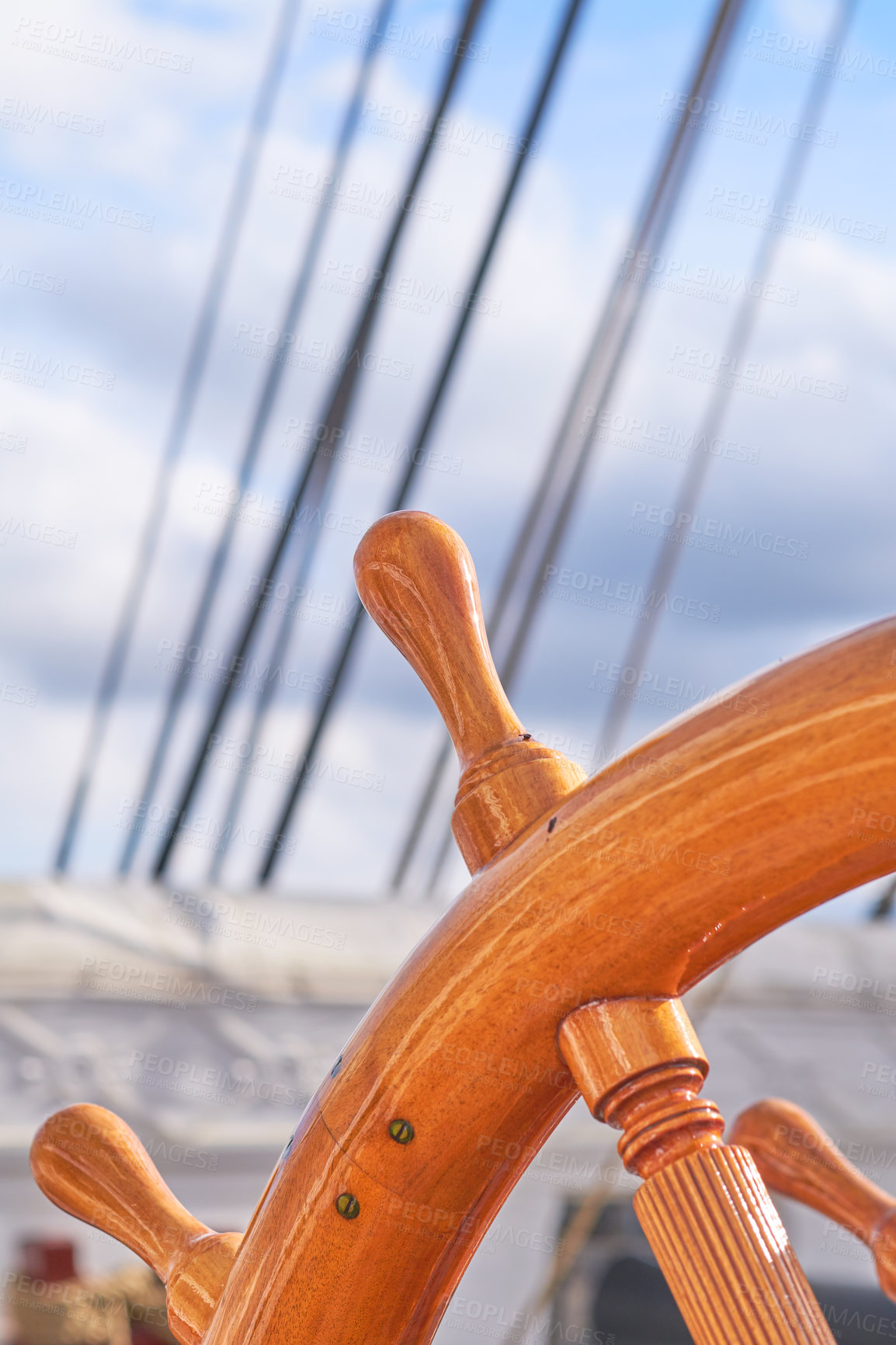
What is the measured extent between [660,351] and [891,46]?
148 centimetres

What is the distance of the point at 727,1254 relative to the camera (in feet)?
0.88

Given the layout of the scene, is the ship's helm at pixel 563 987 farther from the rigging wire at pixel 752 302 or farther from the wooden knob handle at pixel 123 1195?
the rigging wire at pixel 752 302

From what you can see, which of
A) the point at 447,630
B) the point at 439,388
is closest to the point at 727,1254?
the point at 447,630

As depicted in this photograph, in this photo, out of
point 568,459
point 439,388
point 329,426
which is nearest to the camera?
point 329,426

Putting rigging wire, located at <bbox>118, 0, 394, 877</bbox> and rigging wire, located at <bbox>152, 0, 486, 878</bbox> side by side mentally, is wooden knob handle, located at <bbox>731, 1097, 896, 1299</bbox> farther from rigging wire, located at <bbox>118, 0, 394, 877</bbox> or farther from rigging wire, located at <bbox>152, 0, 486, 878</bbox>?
rigging wire, located at <bbox>118, 0, 394, 877</bbox>

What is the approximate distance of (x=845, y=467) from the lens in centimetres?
583

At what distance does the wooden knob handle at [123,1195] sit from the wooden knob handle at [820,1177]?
0.19 meters

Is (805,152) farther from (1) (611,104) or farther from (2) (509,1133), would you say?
(2) (509,1133)

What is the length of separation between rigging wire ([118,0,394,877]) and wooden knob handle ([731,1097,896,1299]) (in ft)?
16.9

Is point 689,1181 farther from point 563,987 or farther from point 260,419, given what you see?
point 260,419

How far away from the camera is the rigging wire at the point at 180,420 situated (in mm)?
5215

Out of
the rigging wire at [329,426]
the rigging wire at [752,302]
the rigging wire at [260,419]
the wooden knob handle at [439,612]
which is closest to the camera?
the wooden knob handle at [439,612]

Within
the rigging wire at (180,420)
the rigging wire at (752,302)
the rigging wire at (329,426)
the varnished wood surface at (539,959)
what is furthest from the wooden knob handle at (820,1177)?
the rigging wire at (180,420)

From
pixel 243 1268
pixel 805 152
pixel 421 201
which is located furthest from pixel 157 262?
pixel 243 1268
